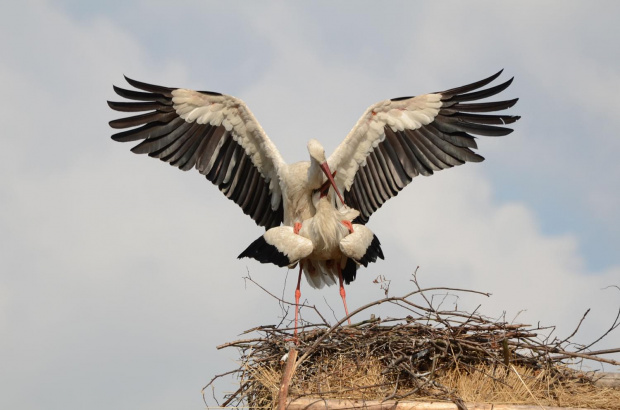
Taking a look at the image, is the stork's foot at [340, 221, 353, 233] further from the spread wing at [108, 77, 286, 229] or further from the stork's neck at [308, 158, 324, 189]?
the spread wing at [108, 77, 286, 229]

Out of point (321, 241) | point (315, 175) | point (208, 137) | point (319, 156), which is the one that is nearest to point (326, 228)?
point (321, 241)

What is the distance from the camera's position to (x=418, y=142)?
8.51 meters

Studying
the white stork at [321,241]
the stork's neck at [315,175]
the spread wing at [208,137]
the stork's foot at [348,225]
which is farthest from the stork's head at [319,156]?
the spread wing at [208,137]

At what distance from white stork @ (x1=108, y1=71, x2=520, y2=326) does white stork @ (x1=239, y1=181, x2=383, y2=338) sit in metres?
→ 0.22

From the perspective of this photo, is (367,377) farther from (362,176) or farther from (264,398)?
(362,176)

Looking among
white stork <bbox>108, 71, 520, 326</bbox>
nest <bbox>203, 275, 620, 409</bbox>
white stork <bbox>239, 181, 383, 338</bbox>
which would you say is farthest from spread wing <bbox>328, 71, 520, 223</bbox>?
nest <bbox>203, 275, 620, 409</bbox>

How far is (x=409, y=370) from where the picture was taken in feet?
18.7

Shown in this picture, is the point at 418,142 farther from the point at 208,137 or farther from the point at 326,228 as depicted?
the point at 208,137

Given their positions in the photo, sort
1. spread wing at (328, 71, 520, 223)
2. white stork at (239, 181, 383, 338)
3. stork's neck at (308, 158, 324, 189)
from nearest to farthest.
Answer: white stork at (239, 181, 383, 338)
stork's neck at (308, 158, 324, 189)
spread wing at (328, 71, 520, 223)

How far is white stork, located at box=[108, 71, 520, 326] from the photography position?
8031 mm

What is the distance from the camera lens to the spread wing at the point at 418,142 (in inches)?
328

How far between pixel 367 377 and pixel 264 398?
2.52 ft

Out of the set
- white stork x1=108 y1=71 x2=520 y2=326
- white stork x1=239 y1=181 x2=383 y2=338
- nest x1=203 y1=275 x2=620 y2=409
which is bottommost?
nest x1=203 y1=275 x2=620 y2=409

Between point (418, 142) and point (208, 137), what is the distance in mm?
2152
